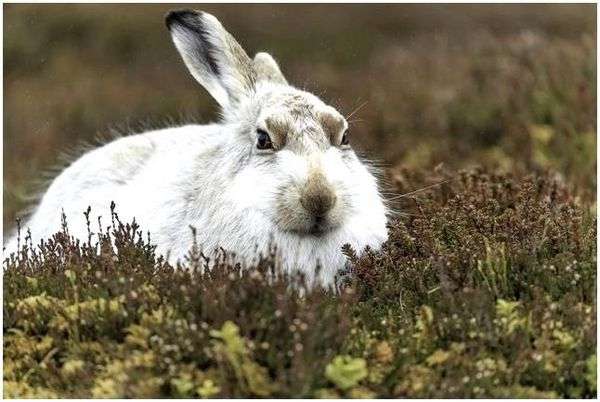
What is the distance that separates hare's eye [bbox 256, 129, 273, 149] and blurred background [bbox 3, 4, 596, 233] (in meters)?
1.56

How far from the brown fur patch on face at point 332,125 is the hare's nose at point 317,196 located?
710 millimetres

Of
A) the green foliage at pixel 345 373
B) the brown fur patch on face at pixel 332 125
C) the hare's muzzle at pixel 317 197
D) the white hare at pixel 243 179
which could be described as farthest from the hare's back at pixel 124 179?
the green foliage at pixel 345 373

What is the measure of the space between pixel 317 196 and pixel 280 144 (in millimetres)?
746

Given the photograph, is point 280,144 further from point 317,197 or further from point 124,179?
point 124,179

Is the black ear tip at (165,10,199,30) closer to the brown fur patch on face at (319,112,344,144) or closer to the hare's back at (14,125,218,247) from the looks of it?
the hare's back at (14,125,218,247)

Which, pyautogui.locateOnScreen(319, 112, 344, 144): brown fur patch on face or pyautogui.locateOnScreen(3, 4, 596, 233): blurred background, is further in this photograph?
pyautogui.locateOnScreen(3, 4, 596, 233): blurred background

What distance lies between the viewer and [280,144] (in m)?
6.72

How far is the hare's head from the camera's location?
246 inches

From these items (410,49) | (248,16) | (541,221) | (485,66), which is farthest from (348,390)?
(248,16)

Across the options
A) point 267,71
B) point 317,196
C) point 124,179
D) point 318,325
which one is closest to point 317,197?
point 317,196

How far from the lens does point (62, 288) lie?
230 inches

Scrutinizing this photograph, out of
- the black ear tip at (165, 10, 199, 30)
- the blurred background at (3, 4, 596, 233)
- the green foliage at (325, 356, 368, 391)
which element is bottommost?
the green foliage at (325, 356, 368, 391)

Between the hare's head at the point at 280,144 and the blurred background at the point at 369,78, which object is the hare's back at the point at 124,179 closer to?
the hare's head at the point at 280,144

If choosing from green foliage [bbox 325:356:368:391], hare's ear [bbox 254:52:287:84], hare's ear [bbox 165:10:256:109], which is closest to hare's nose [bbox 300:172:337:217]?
green foliage [bbox 325:356:368:391]
